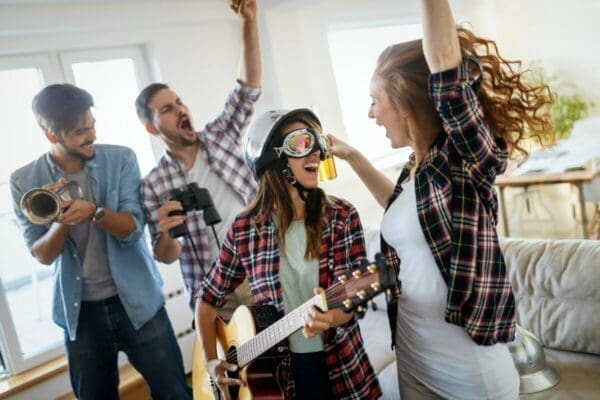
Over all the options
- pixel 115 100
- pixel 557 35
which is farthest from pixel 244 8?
pixel 557 35

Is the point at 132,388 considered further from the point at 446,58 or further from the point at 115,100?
the point at 446,58

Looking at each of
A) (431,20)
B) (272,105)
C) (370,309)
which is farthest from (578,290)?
(272,105)

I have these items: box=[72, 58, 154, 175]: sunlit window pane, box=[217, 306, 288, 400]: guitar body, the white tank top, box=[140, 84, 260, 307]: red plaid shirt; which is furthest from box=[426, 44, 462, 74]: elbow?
box=[72, 58, 154, 175]: sunlit window pane

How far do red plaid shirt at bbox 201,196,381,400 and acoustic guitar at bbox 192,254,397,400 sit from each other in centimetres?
5

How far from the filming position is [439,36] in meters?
0.92

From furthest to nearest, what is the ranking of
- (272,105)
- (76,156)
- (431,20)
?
(272,105)
(76,156)
(431,20)

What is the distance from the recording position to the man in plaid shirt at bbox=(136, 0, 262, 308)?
2.09 metres

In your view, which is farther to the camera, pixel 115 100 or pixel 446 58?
pixel 115 100

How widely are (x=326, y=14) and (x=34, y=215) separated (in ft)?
10.5

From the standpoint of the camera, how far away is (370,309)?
2.92m

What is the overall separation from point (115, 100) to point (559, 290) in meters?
2.85

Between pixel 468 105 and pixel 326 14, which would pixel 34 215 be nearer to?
pixel 468 105

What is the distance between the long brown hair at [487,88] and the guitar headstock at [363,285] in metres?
0.38

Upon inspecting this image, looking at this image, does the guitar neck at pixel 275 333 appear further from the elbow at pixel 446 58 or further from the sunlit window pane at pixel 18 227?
the sunlit window pane at pixel 18 227
